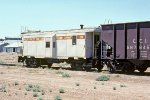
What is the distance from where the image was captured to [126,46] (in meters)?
28.7

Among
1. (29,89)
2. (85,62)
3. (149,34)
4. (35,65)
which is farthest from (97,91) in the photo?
(35,65)

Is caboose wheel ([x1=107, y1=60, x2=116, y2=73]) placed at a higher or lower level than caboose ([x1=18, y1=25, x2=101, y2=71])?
lower

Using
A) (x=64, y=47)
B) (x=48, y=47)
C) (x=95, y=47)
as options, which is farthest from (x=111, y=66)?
(x=48, y=47)

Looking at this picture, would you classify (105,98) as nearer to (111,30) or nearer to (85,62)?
(111,30)

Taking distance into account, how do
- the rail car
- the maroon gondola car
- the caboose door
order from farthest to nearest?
the caboose door < the rail car < the maroon gondola car

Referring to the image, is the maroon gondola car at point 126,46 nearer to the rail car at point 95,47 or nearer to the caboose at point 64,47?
the rail car at point 95,47

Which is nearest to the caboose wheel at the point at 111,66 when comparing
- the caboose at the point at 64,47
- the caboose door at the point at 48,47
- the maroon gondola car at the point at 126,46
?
the maroon gondola car at the point at 126,46

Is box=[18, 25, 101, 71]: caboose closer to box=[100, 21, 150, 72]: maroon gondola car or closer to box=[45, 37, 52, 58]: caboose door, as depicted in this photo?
box=[45, 37, 52, 58]: caboose door

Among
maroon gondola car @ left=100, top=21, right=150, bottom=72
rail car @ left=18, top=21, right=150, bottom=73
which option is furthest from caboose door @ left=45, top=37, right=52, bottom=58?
maroon gondola car @ left=100, top=21, right=150, bottom=72

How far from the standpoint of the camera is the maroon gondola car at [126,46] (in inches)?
1082

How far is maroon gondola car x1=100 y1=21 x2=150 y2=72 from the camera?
27484 millimetres

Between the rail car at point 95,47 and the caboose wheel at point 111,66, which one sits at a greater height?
the rail car at point 95,47

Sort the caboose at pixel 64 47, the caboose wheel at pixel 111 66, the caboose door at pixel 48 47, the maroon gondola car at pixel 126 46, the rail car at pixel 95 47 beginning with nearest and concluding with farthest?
1. the maroon gondola car at pixel 126 46
2. the rail car at pixel 95 47
3. the caboose wheel at pixel 111 66
4. the caboose at pixel 64 47
5. the caboose door at pixel 48 47

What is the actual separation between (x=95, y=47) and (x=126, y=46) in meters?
4.46
